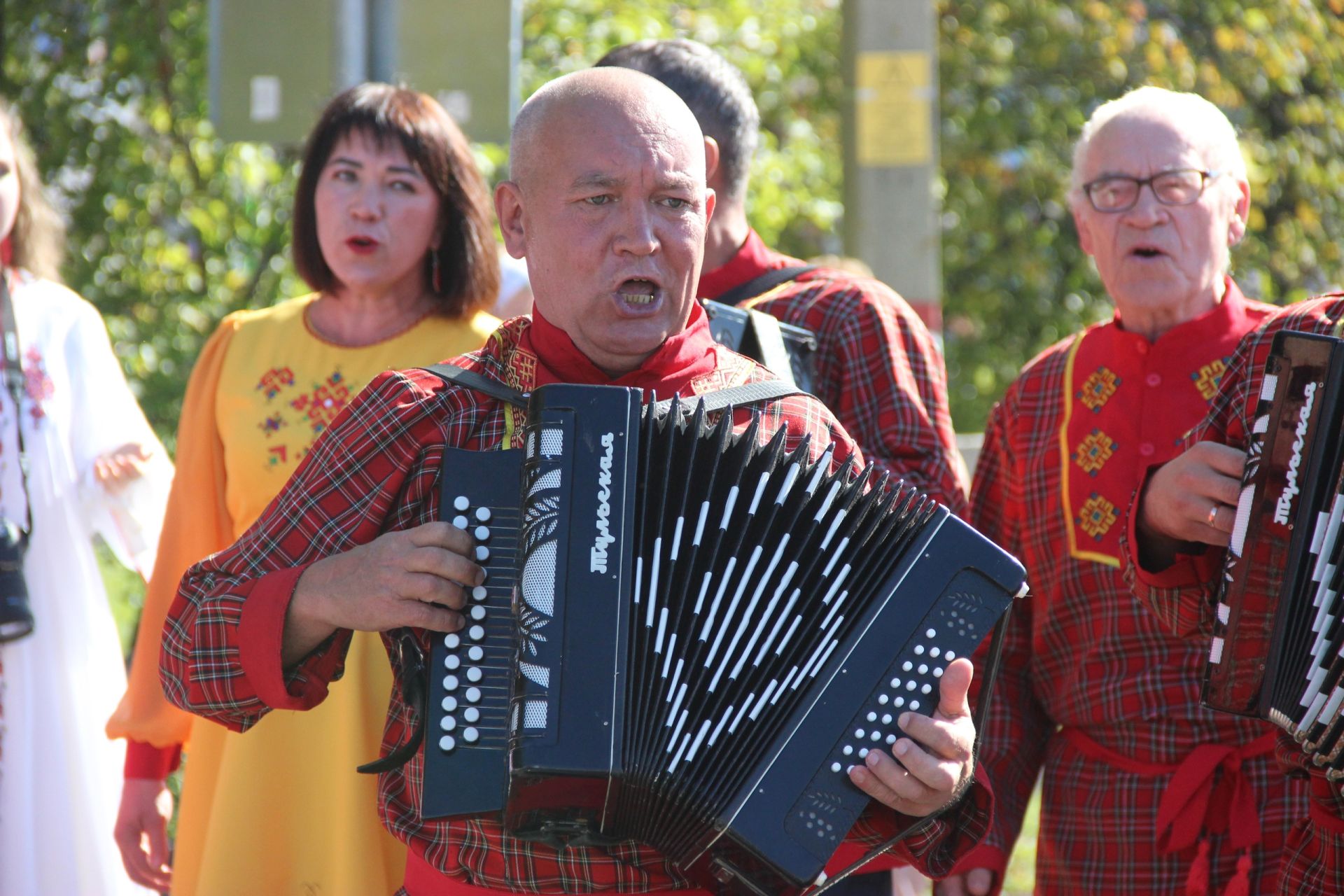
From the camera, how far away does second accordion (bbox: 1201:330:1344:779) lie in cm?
225

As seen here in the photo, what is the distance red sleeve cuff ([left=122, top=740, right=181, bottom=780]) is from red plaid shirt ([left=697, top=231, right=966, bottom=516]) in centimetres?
155

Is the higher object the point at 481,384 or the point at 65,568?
the point at 481,384

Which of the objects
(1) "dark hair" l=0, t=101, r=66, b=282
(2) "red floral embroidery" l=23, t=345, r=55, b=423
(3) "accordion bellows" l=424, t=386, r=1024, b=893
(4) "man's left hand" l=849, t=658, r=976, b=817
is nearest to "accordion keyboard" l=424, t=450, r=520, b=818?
(3) "accordion bellows" l=424, t=386, r=1024, b=893

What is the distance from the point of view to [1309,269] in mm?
9219

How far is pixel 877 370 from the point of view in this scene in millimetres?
3250

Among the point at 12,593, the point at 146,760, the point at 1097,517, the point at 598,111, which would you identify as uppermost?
the point at 598,111

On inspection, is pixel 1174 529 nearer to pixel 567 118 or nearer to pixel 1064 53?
pixel 567 118

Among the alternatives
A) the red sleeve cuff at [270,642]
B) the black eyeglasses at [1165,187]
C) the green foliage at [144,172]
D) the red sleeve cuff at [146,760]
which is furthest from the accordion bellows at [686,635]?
the green foliage at [144,172]

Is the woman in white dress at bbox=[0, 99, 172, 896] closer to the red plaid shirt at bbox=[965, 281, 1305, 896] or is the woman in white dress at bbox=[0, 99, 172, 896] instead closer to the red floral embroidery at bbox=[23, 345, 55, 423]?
the red floral embroidery at bbox=[23, 345, 55, 423]

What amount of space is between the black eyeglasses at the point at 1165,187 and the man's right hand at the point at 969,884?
1.41m

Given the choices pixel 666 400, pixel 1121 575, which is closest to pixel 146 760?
pixel 666 400

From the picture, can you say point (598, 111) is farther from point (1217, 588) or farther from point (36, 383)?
point (36, 383)

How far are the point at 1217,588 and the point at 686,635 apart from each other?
102 cm

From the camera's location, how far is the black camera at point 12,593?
11.7ft
